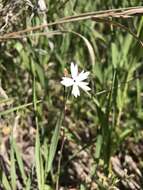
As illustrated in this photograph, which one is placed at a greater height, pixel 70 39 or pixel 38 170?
pixel 70 39

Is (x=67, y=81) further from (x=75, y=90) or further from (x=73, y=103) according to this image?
(x=73, y=103)

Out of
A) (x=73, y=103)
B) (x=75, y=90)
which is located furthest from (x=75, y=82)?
(x=73, y=103)

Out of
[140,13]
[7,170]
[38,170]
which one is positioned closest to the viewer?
[140,13]

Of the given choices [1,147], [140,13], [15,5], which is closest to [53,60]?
[1,147]

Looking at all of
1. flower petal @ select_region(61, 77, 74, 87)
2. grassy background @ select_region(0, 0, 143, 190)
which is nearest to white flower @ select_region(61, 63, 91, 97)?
flower petal @ select_region(61, 77, 74, 87)

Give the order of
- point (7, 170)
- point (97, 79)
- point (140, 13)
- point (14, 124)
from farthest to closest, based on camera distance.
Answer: point (97, 79) → point (14, 124) → point (7, 170) → point (140, 13)

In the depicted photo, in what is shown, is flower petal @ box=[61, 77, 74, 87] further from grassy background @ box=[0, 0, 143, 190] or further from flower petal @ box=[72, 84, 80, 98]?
grassy background @ box=[0, 0, 143, 190]

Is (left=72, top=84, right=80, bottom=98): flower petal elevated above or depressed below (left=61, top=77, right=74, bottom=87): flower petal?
below

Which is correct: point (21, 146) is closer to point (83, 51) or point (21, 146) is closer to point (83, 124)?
point (83, 124)

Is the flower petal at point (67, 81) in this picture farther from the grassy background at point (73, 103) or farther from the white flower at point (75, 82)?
the grassy background at point (73, 103)
